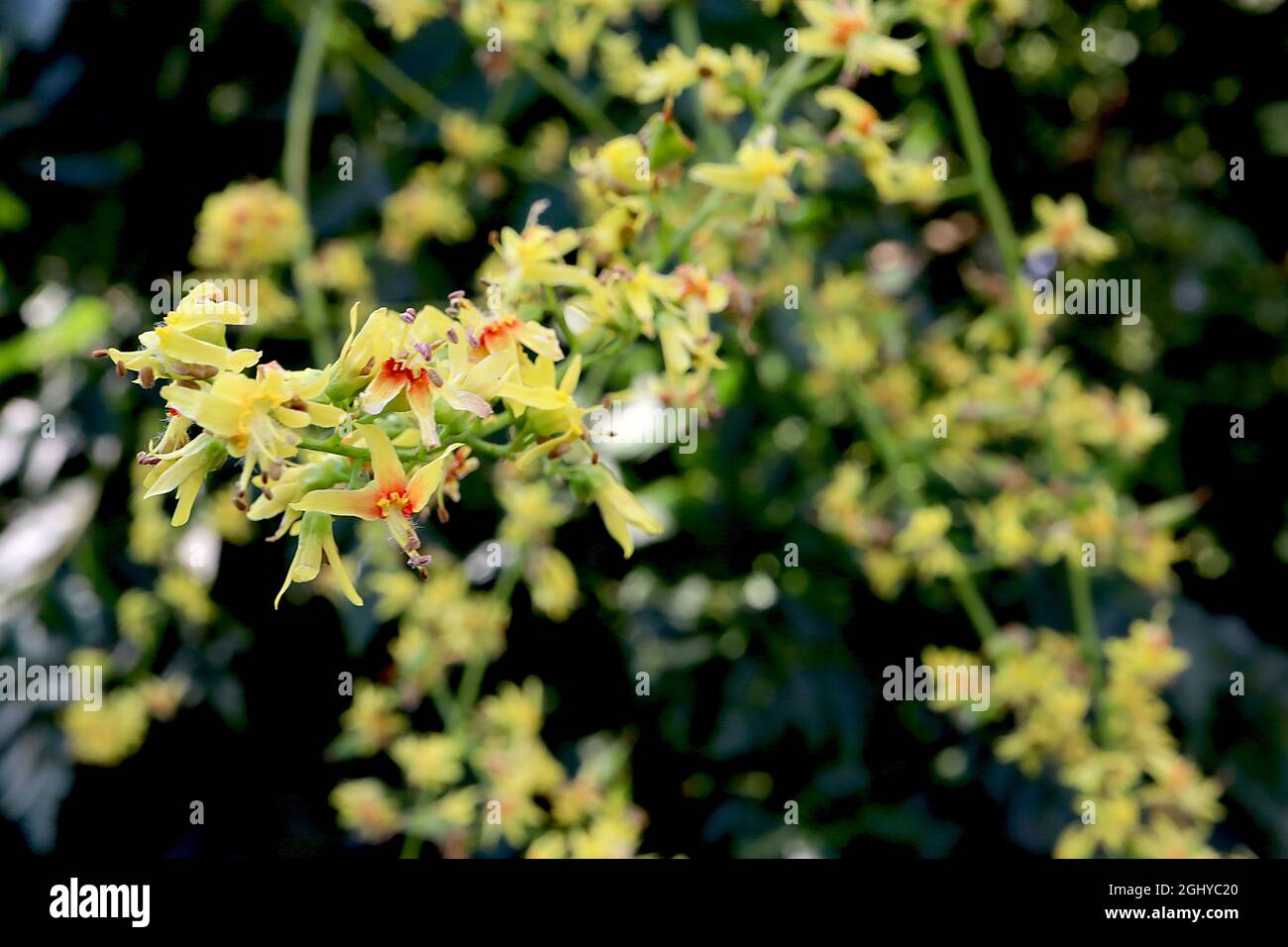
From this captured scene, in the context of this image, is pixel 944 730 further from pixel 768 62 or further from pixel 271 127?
pixel 271 127

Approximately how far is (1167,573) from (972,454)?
316 millimetres

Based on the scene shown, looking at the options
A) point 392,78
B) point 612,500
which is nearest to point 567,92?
point 392,78

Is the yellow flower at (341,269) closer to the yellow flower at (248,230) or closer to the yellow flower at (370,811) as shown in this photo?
the yellow flower at (248,230)

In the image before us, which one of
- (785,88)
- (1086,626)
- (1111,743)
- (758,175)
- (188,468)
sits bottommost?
(1111,743)

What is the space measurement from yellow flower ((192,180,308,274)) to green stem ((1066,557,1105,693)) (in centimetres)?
109

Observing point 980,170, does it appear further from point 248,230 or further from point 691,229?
point 248,230

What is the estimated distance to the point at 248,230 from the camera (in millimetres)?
1558

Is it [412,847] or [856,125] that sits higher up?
[856,125]

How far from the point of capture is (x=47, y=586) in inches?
71.4

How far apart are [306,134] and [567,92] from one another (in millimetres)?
355

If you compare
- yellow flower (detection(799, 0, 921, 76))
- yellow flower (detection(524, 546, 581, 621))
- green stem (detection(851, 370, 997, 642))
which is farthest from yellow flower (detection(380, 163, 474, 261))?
yellow flower (detection(799, 0, 921, 76))

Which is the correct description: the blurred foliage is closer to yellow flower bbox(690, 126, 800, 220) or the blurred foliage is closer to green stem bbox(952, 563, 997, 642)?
green stem bbox(952, 563, 997, 642)

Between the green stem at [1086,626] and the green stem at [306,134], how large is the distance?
3.31 feet

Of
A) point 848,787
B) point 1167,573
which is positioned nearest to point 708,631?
point 848,787
